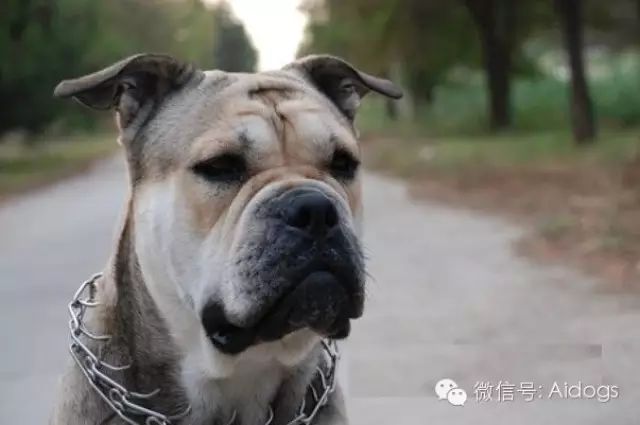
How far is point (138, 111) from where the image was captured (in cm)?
284

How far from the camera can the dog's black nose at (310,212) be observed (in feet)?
7.92

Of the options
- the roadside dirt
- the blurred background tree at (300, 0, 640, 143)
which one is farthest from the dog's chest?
the blurred background tree at (300, 0, 640, 143)

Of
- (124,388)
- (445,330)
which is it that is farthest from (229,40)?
(124,388)

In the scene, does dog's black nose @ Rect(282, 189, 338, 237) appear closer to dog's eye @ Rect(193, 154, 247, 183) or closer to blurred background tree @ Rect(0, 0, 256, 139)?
dog's eye @ Rect(193, 154, 247, 183)

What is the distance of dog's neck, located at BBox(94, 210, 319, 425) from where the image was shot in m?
2.62

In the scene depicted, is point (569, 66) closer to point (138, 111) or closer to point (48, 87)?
point (48, 87)

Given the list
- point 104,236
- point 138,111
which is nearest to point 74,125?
point 104,236

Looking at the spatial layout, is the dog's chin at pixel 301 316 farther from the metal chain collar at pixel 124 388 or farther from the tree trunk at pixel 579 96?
the tree trunk at pixel 579 96

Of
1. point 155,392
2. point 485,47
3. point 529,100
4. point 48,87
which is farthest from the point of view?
point 529,100

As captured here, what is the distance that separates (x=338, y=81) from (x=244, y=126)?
50cm

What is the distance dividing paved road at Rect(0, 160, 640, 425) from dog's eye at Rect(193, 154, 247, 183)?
1.93 meters

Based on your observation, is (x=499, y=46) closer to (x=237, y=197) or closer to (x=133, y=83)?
(x=133, y=83)

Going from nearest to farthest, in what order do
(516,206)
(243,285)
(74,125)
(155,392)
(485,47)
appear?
(243,285), (155,392), (516,206), (485,47), (74,125)

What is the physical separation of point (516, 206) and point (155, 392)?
873cm
